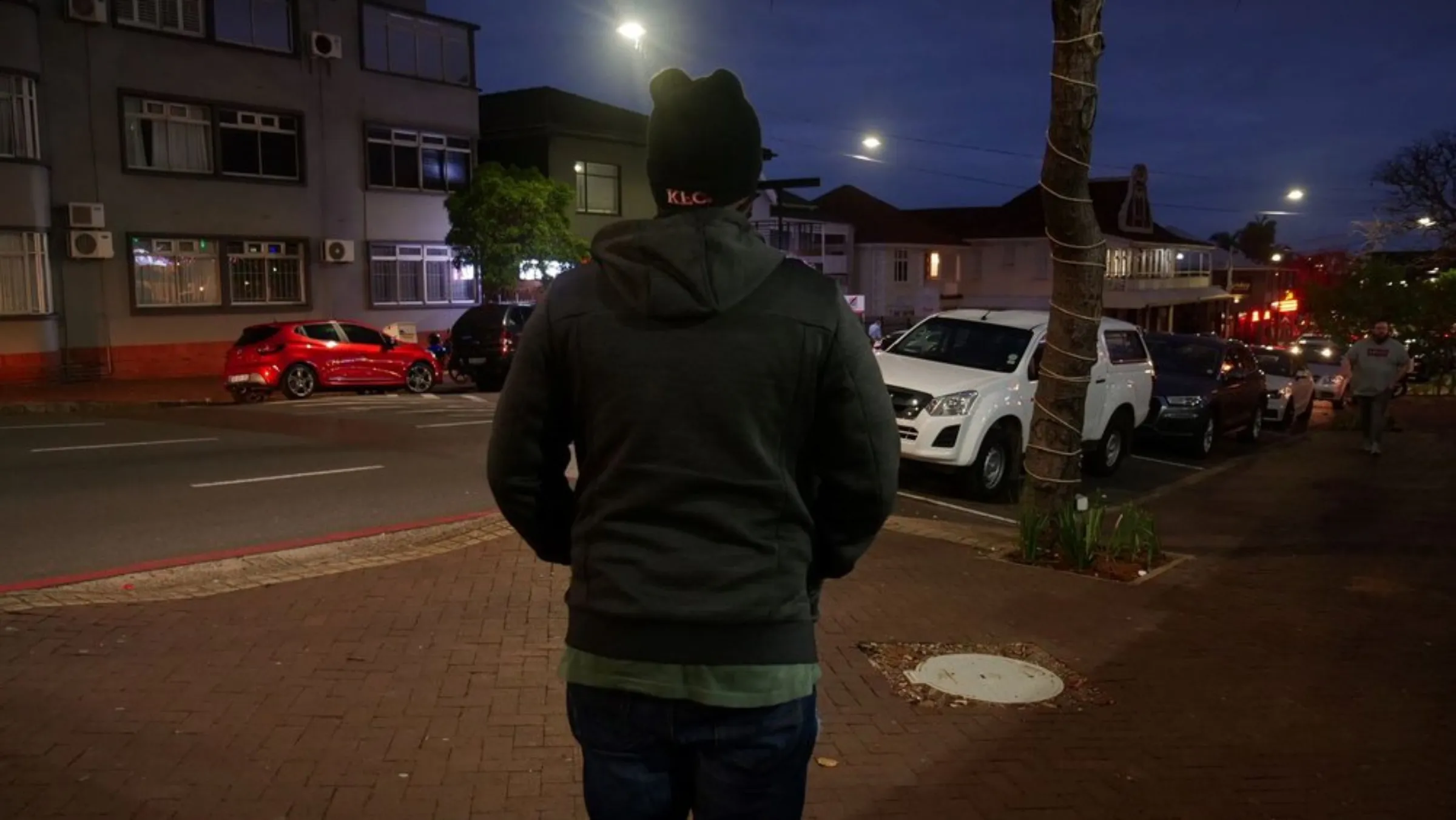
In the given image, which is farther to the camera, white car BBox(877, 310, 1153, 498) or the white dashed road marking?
the white dashed road marking

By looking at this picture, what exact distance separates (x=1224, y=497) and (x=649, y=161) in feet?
38.0

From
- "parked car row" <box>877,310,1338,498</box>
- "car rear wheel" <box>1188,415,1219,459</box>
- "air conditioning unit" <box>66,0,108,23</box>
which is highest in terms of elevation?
"air conditioning unit" <box>66,0,108,23</box>

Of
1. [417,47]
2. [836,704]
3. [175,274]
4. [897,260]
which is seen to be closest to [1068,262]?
[836,704]

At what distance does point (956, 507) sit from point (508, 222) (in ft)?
62.8

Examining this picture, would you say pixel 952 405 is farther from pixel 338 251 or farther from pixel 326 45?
pixel 326 45

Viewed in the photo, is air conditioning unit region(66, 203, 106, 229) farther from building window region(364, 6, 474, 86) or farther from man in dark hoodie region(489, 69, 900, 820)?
man in dark hoodie region(489, 69, 900, 820)

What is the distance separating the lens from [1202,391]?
53.3ft

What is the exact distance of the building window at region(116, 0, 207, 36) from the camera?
78.9 feet

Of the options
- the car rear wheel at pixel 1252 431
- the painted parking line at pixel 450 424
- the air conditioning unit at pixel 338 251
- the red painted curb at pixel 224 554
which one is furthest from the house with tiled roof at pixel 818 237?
the red painted curb at pixel 224 554

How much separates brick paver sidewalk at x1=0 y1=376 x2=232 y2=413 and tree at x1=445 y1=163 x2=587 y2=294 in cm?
694

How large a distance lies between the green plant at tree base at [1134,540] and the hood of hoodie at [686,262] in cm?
646

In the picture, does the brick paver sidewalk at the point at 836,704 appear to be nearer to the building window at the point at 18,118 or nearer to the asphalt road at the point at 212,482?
the asphalt road at the point at 212,482

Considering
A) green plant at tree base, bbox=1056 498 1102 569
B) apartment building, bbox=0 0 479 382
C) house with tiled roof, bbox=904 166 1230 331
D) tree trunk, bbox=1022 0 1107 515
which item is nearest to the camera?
tree trunk, bbox=1022 0 1107 515

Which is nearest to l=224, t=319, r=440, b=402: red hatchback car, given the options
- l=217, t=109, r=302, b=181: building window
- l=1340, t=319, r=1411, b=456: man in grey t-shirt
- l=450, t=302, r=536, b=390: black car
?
l=450, t=302, r=536, b=390: black car
